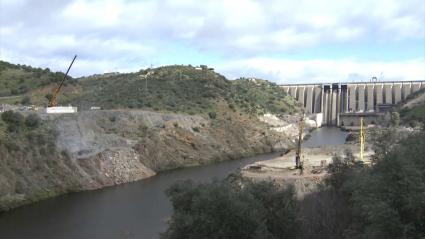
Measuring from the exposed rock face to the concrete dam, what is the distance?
4388cm

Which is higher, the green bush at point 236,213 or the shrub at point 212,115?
the shrub at point 212,115

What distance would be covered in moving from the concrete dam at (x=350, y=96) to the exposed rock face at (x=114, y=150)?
1727 inches

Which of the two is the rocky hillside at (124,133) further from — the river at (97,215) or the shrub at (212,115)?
the river at (97,215)

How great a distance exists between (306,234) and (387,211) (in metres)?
4.78

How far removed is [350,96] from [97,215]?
80941 mm

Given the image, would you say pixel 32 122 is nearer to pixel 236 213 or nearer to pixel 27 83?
pixel 27 83

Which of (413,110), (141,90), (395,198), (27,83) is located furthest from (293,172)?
(413,110)

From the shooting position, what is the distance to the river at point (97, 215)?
83.1ft

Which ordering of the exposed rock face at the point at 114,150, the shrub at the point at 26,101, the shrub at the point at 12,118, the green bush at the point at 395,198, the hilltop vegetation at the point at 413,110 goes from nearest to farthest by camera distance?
the green bush at the point at 395,198 → the exposed rock face at the point at 114,150 → the shrub at the point at 12,118 → the shrub at the point at 26,101 → the hilltop vegetation at the point at 413,110

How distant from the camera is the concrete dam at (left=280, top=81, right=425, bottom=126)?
96.4 metres

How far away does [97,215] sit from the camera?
94.1 ft

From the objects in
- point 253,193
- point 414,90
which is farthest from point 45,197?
point 414,90

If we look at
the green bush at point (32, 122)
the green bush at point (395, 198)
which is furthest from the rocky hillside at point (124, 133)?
the green bush at point (395, 198)

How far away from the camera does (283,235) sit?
16.5 metres
